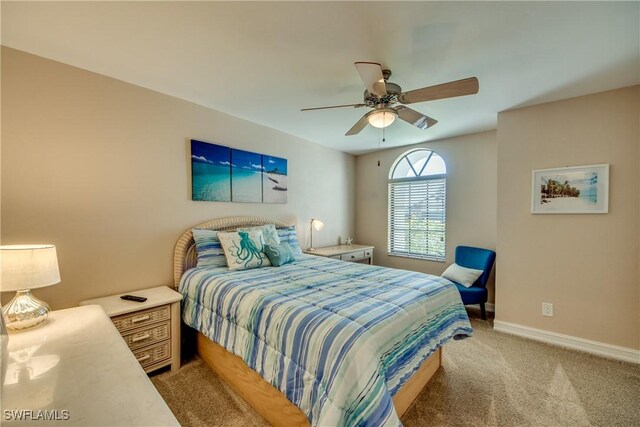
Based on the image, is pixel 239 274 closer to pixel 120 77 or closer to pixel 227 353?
pixel 227 353

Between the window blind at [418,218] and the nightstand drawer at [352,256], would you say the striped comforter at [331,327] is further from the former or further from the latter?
the window blind at [418,218]

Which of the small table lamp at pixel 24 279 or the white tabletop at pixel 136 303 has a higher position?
the small table lamp at pixel 24 279

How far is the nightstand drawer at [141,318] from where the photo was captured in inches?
78.9

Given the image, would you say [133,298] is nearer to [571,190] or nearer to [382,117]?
[382,117]

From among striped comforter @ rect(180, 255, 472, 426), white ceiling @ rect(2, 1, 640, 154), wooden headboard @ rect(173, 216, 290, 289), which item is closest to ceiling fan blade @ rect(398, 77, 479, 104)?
white ceiling @ rect(2, 1, 640, 154)

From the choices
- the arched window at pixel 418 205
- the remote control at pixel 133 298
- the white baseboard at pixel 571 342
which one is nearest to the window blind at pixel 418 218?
the arched window at pixel 418 205

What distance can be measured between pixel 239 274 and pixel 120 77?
2046 millimetres

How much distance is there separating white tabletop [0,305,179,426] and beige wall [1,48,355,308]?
0.96 metres

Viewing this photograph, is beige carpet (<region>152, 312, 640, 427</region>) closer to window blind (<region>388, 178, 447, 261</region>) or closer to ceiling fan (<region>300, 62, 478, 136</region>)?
window blind (<region>388, 178, 447, 261</region>)

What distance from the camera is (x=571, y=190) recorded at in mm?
2717

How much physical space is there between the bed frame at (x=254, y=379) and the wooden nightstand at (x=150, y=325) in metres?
0.27

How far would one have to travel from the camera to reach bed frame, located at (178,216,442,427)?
164 centimetres

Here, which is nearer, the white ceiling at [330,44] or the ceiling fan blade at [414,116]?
the white ceiling at [330,44]

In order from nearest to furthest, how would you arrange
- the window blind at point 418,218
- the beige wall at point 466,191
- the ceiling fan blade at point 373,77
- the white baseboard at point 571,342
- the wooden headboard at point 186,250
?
1. the ceiling fan blade at point 373,77
2. the white baseboard at point 571,342
3. the wooden headboard at point 186,250
4. the beige wall at point 466,191
5. the window blind at point 418,218
